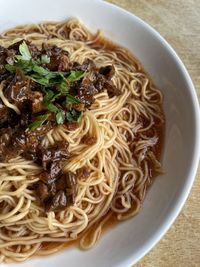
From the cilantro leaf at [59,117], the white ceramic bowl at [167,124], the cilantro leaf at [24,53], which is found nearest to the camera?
the white ceramic bowl at [167,124]

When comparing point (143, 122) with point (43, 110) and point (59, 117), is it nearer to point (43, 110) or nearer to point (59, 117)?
point (59, 117)

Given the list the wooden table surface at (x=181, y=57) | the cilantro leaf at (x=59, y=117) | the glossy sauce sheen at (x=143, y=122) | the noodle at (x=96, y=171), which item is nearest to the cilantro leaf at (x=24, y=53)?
the noodle at (x=96, y=171)

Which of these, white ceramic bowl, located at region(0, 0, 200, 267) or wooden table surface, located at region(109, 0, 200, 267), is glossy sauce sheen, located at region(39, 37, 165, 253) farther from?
wooden table surface, located at region(109, 0, 200, 267)

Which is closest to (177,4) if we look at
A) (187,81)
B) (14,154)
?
(187,81)

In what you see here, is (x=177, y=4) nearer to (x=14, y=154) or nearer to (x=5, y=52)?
(x=5, y=52)

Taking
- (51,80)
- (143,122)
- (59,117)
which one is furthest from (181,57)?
(59,117)

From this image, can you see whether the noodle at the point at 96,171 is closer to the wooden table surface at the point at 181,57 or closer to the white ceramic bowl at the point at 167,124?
the white ceramic bowl at the point at 167,124
